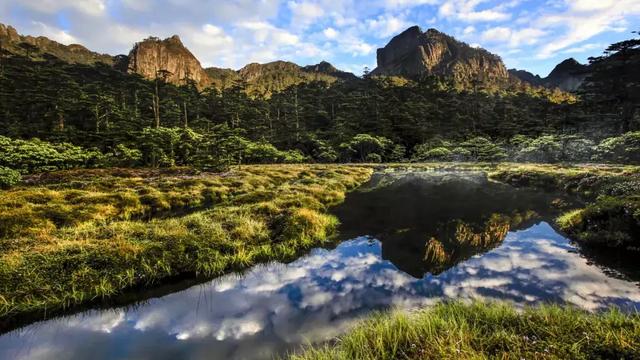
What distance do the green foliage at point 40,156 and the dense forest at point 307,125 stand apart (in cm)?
12

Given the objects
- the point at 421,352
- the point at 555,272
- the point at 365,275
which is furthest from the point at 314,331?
the point at 555,272

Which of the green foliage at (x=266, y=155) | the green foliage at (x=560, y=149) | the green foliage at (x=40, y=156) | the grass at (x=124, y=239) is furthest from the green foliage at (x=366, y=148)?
the grass at (x=124, y=239)

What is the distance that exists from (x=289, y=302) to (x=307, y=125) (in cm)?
8418

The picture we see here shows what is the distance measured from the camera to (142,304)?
929cm

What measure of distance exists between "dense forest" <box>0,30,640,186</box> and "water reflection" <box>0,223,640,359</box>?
3128 cm

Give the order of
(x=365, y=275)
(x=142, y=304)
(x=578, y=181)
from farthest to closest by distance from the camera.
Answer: (x=578, y=181)
(x=365, y=275)
(x=142, y=304)

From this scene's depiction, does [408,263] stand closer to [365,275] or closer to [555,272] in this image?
[365,275]

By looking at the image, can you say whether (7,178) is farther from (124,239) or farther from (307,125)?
(307,125)

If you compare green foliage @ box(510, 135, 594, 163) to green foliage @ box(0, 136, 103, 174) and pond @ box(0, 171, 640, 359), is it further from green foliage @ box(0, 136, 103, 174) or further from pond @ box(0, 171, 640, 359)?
green foliage @ box(0, 136, 103, 174)

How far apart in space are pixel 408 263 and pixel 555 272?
4.55m

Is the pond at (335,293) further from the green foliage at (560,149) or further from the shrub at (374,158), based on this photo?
the shrub at (374,158)

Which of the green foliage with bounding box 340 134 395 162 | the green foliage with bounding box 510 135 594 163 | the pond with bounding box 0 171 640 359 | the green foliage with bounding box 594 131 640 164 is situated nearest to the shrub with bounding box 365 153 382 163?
the green foliage with bounding box 340 134 395 162

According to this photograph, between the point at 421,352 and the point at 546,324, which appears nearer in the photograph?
the point at 421,352

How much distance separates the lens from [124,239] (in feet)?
39.8
